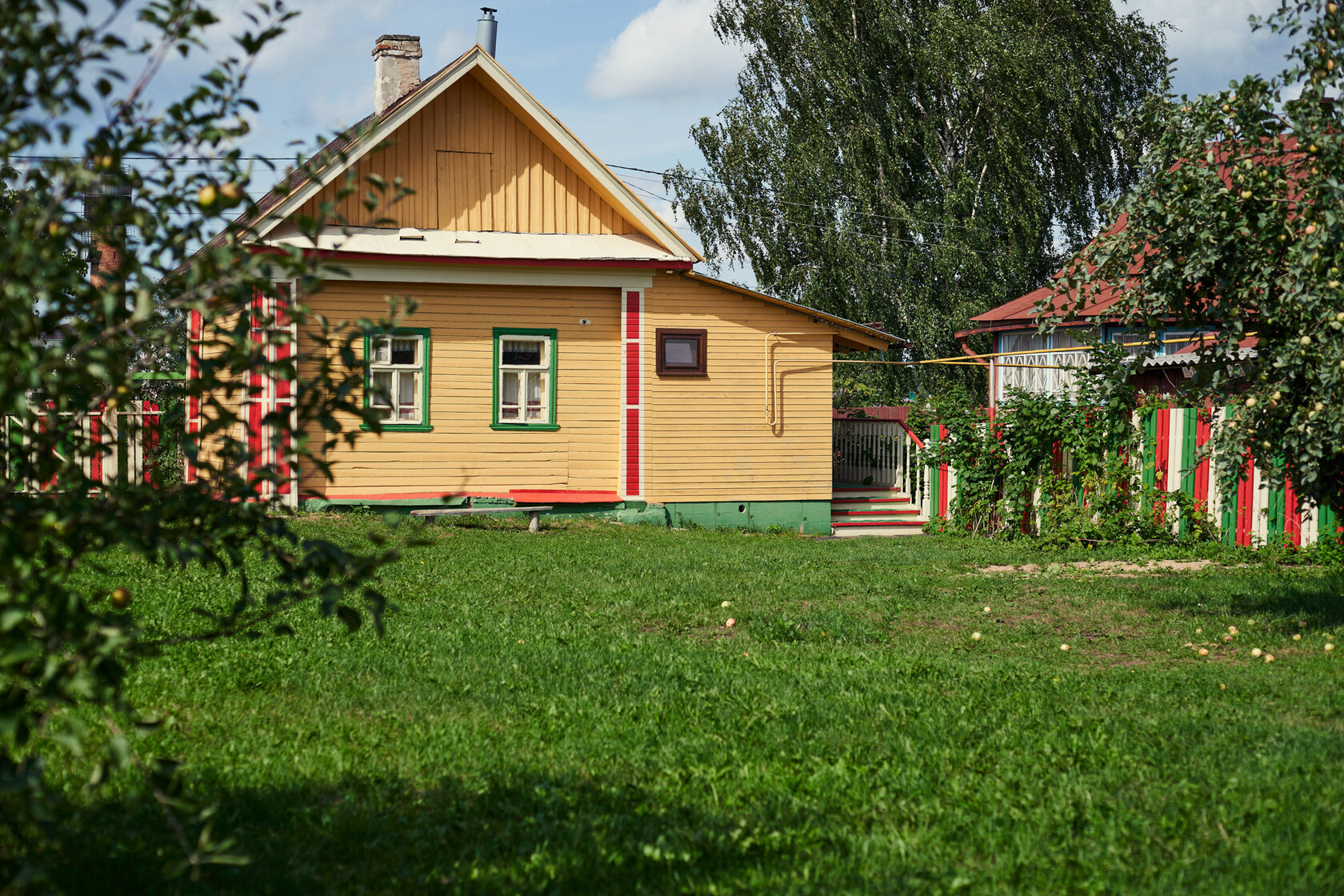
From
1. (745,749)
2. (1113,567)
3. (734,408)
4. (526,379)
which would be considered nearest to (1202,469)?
(1113,567)

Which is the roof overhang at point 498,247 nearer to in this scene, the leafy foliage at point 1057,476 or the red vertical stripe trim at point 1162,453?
the leafy foliage at point 1057,476

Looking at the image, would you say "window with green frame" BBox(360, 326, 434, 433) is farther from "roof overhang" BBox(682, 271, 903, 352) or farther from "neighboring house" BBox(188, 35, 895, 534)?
"roof overhang" BBox(682, 271, 903, 352)

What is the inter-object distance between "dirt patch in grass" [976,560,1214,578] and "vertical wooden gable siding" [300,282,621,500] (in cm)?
753

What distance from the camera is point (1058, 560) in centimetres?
1371

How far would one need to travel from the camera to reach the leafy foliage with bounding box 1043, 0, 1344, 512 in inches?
295

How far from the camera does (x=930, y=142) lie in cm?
3434

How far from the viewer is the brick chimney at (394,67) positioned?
20797 mm

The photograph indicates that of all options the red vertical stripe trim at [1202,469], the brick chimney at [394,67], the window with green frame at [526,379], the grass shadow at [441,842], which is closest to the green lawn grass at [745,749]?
the grass shadow at [441,842]

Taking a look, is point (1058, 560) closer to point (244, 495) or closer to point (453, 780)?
point (453, 780)

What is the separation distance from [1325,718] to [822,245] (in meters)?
29.9

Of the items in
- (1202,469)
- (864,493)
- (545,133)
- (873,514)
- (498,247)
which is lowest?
(873,514)

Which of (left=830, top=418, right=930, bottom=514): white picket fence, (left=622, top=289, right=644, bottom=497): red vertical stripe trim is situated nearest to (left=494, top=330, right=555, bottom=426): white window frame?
(left=622, top=289, right=644, bottom=497): red vertical stripe trim

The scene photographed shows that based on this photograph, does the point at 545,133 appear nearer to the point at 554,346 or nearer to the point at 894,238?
the point at 554,346

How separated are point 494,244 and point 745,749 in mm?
13586
